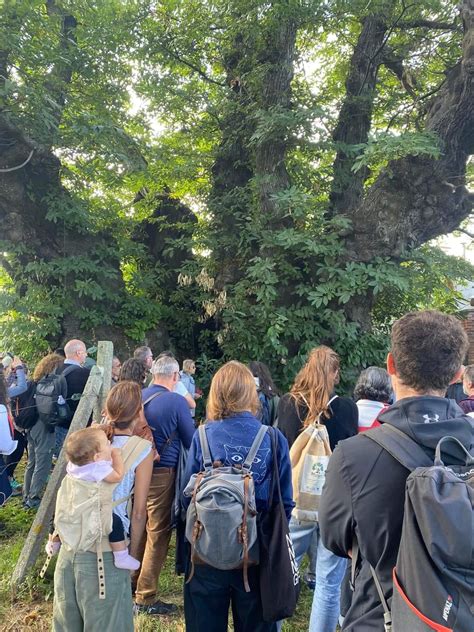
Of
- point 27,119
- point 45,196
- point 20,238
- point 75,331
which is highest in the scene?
point 27,119

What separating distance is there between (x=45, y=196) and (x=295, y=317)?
459 cm

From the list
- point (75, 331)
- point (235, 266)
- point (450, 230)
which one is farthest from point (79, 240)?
point (450, 230)

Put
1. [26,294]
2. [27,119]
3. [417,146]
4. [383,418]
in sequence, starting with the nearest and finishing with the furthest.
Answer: [383,418]
[417,146]
[27,119]
[26,294]

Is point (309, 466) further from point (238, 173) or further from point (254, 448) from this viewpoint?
point (238, 173)

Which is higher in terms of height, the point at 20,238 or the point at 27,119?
the point at 27,119

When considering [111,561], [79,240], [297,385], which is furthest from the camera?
[79,240]

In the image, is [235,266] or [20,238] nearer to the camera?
[20,238]

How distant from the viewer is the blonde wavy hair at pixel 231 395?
2516 mm

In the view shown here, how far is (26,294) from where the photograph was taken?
7.55 meters

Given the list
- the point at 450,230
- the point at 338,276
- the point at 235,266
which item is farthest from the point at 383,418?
the point at 450,230

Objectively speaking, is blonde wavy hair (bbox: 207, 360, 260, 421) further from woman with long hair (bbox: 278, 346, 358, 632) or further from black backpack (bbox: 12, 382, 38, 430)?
black backpack (bbox: 12, 382, 38, 430)

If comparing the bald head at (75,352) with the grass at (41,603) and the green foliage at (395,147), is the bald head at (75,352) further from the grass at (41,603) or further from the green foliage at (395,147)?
the green foliage at (395,147)

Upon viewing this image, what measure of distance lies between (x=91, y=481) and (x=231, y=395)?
0.88m

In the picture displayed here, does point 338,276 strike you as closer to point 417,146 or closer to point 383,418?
point 417,146
